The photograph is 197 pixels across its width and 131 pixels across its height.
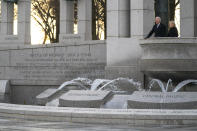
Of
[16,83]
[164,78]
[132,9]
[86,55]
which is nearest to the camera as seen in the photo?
[164,78]

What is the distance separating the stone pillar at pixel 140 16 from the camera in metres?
24.9

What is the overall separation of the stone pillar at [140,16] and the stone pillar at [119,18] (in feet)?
1.69

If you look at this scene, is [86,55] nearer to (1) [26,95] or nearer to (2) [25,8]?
(1) [26,95]

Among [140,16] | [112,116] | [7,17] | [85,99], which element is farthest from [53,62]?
[112,116]

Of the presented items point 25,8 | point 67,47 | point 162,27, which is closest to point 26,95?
point 67,47

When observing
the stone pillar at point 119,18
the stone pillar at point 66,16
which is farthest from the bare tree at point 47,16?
the stone pillar at point 119,18

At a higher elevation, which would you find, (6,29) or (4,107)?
(6,29)

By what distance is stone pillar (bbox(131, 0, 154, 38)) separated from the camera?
81.8 feet

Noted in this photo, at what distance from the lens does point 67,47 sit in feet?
90.2

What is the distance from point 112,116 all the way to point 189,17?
14.6 metres

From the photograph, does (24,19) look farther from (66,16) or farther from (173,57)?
(173,57)

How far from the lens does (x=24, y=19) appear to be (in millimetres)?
35875

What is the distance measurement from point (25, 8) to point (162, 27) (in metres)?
15.2

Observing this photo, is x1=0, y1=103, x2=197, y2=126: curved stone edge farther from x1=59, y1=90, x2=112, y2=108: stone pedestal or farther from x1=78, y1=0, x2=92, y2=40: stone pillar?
x1=78, y1=0, x2=92, y2=40: stone pillar
